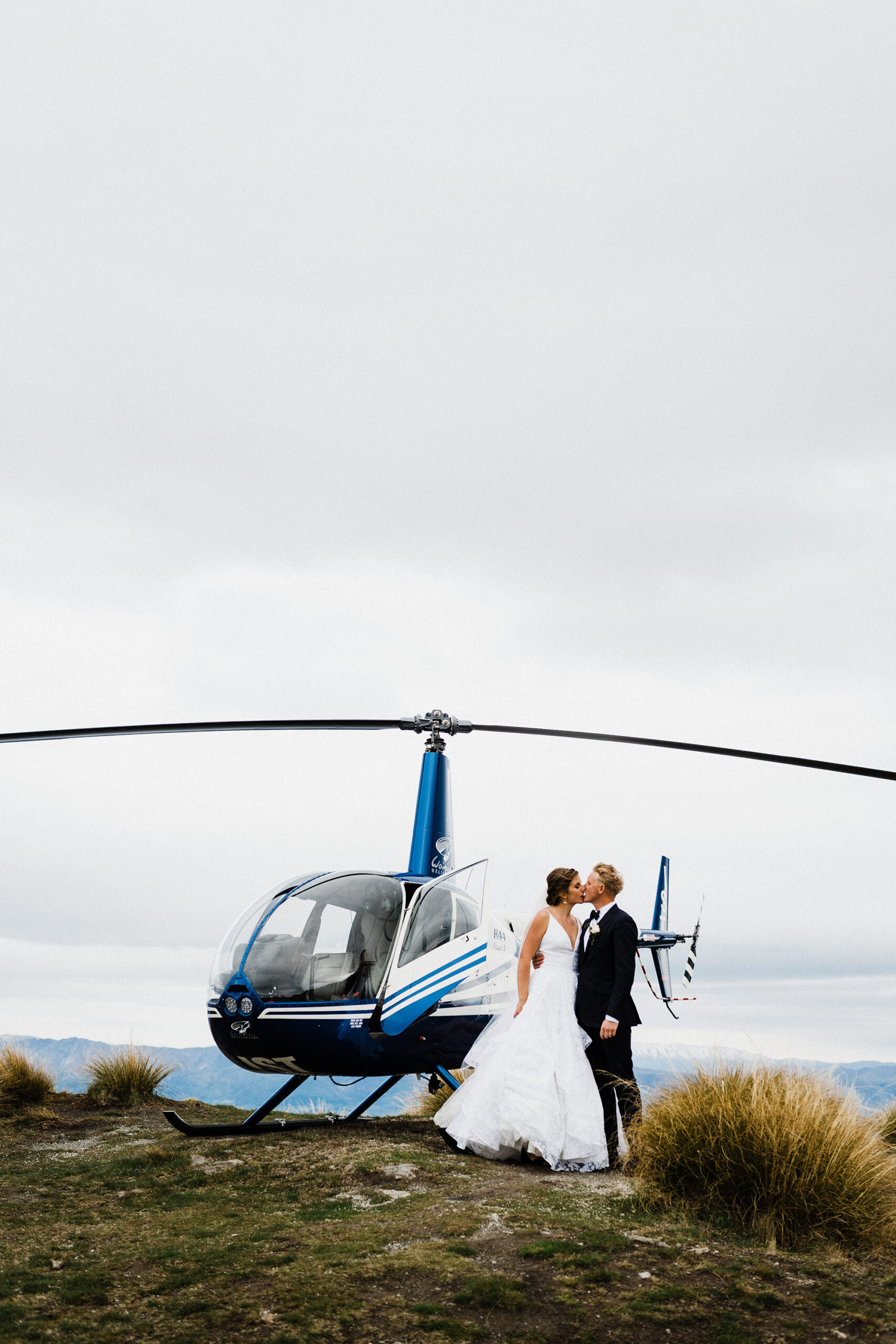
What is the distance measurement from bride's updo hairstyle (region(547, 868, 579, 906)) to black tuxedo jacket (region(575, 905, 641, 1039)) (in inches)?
14.3

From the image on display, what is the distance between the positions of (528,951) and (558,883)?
22.8 inches

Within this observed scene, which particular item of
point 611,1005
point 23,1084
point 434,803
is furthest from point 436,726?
point 23,1084

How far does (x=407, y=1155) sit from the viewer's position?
7582 millimetres

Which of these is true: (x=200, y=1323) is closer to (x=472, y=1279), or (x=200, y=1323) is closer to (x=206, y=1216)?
(x=472, y=1279)

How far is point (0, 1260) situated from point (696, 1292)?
3838 millimetres

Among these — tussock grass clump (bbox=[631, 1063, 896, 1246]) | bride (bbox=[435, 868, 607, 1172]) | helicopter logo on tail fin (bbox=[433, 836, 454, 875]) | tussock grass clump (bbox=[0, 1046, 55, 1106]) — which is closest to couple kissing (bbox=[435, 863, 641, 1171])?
bride (bbox=[435, 868, 607, 1172])

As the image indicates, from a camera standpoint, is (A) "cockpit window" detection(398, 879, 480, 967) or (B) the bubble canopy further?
(A) "cockpit window" detection(398, 879, 480, 967)

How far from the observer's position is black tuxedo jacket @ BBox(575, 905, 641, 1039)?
762cm

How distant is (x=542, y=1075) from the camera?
→ 743cm

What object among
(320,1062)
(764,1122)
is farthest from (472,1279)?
(320,1062)

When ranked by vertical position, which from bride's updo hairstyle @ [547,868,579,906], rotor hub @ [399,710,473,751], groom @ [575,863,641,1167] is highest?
rotor hub @ [399,710,473,751]

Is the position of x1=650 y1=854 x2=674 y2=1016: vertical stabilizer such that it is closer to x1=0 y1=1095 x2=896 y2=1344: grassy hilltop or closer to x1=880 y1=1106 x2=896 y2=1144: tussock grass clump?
x1=880 y1=1106 x2=896 y2=1144: tussock grass clump

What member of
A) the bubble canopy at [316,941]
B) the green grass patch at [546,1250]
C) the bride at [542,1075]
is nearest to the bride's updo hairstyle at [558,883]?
the bride at [542,1075]

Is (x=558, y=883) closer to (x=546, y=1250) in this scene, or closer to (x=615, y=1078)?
(x=615, y=1078)
